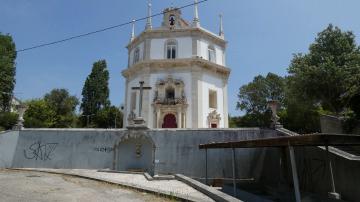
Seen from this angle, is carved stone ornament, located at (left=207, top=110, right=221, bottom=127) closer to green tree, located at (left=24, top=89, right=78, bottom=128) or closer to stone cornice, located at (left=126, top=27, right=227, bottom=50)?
stone cornice, located at (left=126, top=27, right=227, bottom=50)

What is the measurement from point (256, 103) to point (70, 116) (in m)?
25.9

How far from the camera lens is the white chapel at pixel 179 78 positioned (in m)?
24.1

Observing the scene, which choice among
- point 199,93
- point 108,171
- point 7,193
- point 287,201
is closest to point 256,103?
point 199,93

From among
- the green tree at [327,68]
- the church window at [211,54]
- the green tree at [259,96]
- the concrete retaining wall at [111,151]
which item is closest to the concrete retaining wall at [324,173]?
the concrete retaining wall at [111,151]

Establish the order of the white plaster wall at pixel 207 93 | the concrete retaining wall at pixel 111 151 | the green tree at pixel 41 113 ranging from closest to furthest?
the concrete retaining wall at pixel 111 151, the white plaster wall at pixel 207 93, the green tree at pixel 41 113

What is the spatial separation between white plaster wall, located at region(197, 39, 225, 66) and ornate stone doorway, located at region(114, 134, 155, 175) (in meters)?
11.3

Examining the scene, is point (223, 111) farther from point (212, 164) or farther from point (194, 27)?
point (212, 164)

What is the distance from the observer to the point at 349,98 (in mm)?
14773

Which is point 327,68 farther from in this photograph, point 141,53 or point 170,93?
point 141,53

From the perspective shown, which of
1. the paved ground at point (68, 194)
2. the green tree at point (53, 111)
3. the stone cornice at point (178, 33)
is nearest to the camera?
the paved ground at point (68, 194)

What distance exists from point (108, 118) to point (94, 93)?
172 inches

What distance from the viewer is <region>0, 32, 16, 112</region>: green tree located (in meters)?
31.5

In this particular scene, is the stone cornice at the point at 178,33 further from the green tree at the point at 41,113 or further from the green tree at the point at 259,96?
the green tree at the point at 41,113

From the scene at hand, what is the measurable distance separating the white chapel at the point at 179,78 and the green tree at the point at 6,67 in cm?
1392
